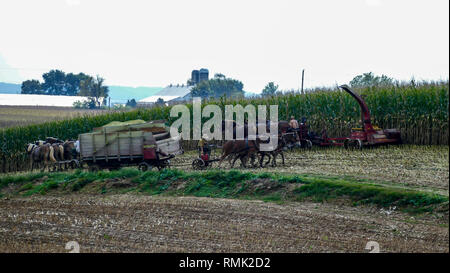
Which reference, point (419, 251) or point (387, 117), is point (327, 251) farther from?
point (387, 117)

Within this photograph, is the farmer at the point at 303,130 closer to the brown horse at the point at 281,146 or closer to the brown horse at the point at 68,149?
the brown horse at the point at 281,146

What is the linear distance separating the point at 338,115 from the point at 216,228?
17.5 metres

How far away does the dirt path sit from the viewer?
1153 cm

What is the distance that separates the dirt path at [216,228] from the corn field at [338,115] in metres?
7.52

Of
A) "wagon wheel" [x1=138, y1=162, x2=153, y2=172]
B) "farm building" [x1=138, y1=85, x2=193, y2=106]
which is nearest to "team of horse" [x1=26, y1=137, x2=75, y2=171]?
"wagon wheel" [x1=138, y1=162, x2=153, y2=172]

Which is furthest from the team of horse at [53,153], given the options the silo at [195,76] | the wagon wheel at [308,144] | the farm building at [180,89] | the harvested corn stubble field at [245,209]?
the silo at [195,76]

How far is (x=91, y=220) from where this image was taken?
15.3 meters

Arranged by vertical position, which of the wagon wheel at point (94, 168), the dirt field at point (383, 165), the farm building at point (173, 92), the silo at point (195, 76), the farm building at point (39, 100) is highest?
the silo at point (195, 76)

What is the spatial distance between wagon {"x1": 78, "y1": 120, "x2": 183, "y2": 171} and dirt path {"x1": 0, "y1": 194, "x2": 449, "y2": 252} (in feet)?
18.1

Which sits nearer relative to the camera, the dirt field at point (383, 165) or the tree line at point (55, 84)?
the dirt field at point (383, 165)

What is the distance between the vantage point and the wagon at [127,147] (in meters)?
23.0

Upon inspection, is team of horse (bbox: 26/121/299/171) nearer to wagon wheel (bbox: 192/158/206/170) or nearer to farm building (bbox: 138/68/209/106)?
wagon wheel (bbox: 192/158/206/170)
